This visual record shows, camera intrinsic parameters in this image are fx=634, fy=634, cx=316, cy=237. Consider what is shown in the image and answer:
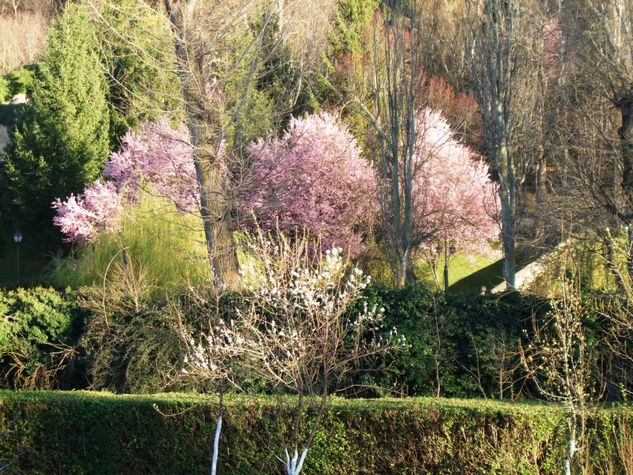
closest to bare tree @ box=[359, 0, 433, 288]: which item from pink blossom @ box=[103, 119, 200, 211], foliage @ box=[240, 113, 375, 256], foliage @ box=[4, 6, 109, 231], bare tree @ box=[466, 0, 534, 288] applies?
bare tree @ box=[466, 0, 534, 288]

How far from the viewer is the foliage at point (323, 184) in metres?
15.1

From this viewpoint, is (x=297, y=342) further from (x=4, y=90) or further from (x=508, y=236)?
(x=4, y=90)

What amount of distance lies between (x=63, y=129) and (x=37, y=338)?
54.8 ft

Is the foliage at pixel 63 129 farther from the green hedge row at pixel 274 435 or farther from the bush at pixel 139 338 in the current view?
the green hedge row at pixel 274 435

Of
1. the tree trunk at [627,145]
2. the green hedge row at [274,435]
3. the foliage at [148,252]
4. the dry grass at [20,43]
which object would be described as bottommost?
the green hedge row at [274,435]

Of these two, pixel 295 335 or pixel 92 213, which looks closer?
pixel 295 335

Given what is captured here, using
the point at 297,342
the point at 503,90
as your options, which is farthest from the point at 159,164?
the point at 297,342

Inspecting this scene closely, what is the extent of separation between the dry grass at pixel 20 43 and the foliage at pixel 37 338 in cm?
3554

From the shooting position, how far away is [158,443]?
5.65 meters

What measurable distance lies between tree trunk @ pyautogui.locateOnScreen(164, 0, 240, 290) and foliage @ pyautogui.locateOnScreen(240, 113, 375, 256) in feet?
17.5

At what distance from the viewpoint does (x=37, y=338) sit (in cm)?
784

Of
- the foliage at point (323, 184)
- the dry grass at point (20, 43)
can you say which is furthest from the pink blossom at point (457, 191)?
the dry grass at point (20, 43)

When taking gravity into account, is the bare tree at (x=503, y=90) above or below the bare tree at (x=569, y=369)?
above

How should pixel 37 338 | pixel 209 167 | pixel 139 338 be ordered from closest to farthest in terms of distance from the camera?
pixel 139 338 < pixel 37 338 < pixel 209 167
